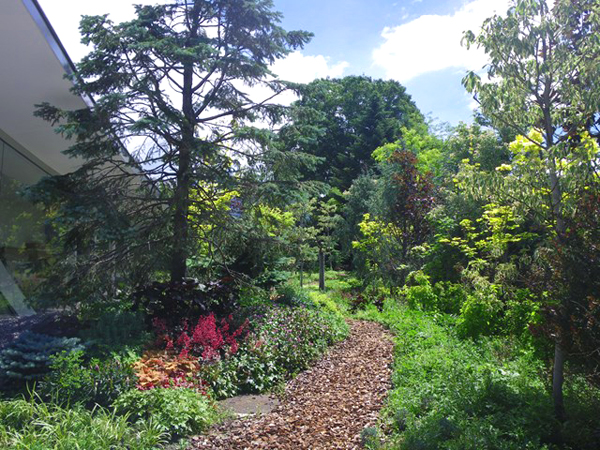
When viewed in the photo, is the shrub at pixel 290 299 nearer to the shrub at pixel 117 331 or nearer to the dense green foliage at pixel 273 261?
the dense green foliage at pixel 273 261

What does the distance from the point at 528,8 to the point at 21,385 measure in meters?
6.46

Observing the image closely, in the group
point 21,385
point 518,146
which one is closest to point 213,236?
point 21,385

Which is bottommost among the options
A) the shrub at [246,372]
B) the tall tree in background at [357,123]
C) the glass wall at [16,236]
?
the shrub at [246,372]

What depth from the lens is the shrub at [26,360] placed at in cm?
454

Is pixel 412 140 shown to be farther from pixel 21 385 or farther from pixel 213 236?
pixel 21 385

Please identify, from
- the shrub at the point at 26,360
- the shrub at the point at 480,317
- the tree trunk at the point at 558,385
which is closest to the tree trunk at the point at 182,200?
the shrub at the point at 26,360

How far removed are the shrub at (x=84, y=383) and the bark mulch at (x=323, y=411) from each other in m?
1.02

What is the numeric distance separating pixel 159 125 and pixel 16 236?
3913mm

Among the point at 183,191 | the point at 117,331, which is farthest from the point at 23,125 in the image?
the point at 117,331

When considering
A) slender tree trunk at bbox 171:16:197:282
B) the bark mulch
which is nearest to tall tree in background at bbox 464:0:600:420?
the bark mulch

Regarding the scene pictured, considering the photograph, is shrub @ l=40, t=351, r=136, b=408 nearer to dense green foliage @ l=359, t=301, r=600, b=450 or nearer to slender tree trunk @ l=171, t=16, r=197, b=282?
dense green foliage @ l=359, t=301, r=600, b=450

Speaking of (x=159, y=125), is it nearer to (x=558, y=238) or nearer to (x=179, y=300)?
(x=179, y=300)

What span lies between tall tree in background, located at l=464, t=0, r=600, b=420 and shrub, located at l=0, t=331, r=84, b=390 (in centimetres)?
507

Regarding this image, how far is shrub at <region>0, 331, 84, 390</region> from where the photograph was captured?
4539 mm
